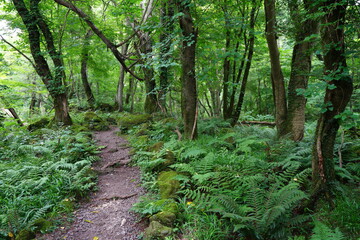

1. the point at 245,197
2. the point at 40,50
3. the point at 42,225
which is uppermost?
the point at 40,50

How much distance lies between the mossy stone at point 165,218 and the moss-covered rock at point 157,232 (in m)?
0.09

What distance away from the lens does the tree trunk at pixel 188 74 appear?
243 inches

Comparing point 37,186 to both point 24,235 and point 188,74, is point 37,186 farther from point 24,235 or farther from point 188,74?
point 188,74

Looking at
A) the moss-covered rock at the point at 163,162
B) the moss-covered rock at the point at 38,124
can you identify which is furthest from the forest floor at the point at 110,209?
the moss-covered rock at the point at 38,124

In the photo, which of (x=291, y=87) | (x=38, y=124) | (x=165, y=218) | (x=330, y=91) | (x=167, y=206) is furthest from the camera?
(x=38, y=124)

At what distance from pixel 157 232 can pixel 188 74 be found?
4.71 meters

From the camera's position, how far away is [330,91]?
3.01 meters

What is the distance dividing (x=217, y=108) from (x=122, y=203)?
39.4ft

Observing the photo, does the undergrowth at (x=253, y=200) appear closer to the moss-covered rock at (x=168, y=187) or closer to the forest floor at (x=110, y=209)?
the moss-covered rock at (x=168, y=187)

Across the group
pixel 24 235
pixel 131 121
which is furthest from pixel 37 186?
pixel 131 121

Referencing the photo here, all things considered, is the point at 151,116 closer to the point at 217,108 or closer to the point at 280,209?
the point at 217,108

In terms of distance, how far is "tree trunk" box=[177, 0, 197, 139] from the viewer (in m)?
6.18

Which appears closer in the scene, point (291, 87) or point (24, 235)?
point (24, 235)

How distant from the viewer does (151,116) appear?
11.2 meters
